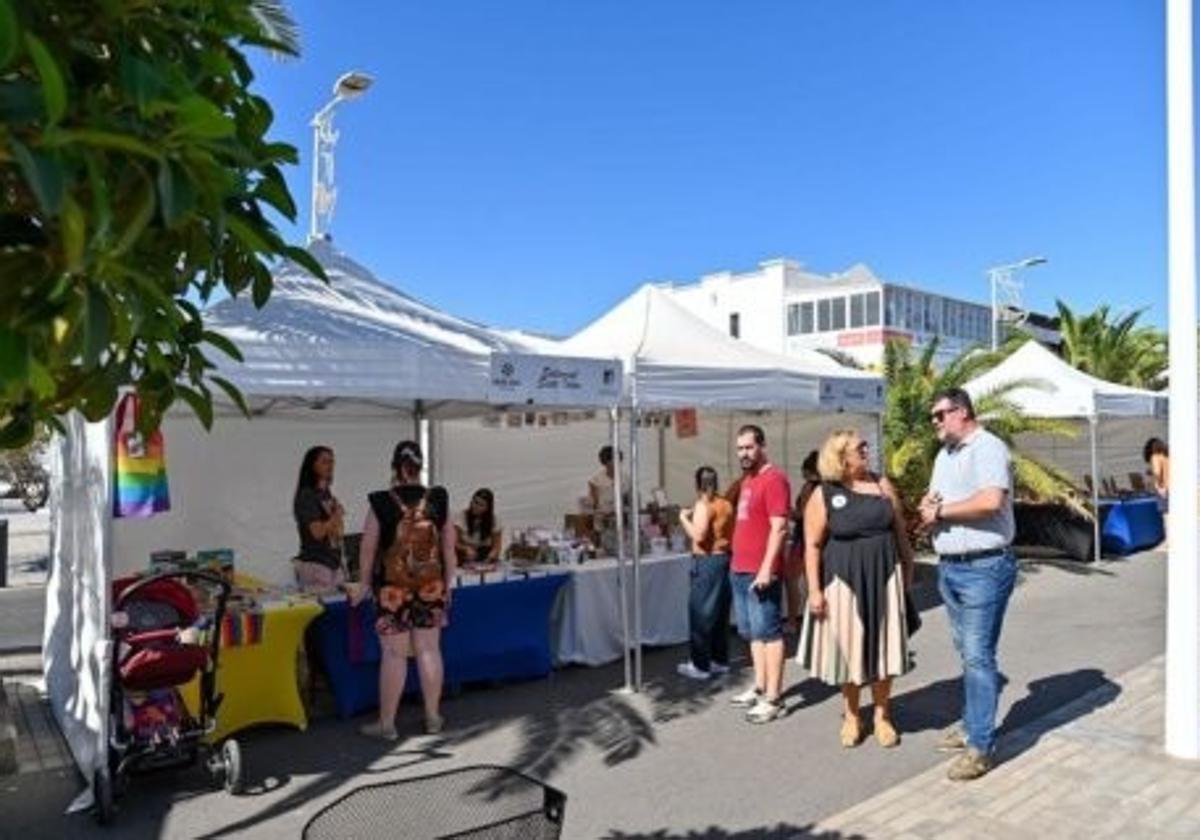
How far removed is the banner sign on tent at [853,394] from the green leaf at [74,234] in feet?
26.2

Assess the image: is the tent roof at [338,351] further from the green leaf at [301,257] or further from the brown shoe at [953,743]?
the green leaf at [301,257]

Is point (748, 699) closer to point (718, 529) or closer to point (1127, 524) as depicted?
point (718, 529)

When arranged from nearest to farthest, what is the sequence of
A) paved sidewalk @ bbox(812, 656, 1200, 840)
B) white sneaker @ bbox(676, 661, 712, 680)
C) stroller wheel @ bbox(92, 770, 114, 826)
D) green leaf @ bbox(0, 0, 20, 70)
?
green leaf @ bbox(0, 0, 20, 70), paved sidewalk @ bbox(812, 656, 1200, 840), stroller wheel @ bbox(92, 770, 114, 826), white sneaker @ bbox(676, 661, 712, 680)

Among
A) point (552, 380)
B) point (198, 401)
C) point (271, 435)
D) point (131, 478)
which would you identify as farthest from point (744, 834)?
point (271, 435)

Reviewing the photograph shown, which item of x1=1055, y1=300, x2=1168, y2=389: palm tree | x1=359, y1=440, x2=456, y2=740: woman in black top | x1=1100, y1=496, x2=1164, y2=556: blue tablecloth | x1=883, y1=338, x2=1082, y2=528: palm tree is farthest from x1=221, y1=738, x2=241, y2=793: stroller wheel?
x1=1055, y1=300, x2=1168, y2=389: palm tree

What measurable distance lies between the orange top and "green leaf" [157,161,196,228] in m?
6.03

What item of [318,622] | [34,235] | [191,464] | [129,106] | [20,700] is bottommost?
[20,700]

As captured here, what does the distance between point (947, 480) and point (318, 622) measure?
383cm

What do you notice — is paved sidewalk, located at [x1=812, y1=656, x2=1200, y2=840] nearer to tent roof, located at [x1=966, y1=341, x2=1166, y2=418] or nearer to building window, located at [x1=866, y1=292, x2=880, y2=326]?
tent roof, located at [x1=966, y1=341, x2=1166, y2=418]

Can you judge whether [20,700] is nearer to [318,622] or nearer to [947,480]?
[318,622]

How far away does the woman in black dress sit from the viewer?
17.3 feet

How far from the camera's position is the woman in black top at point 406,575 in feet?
18.9

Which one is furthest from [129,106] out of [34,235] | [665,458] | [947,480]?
[665,458]

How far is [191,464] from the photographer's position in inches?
350
